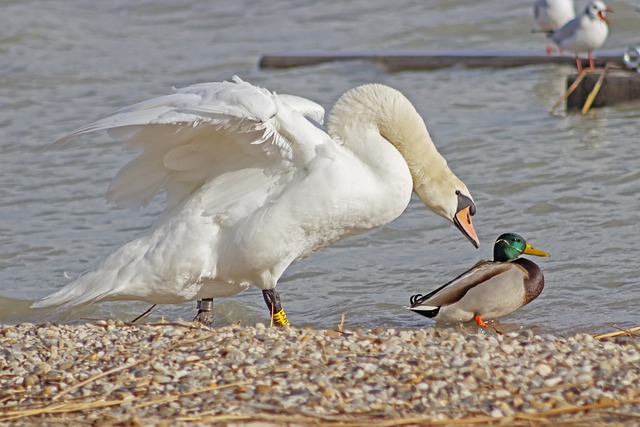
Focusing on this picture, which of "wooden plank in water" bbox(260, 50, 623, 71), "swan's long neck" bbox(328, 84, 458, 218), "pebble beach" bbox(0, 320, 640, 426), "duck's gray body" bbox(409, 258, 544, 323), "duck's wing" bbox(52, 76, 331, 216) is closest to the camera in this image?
"pebble beach" bbox(0, 320, 640, 426)

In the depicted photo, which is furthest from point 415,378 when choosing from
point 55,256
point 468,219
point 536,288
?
point 55,256

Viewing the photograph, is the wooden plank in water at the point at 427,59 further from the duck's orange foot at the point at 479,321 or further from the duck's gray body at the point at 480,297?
the duck's orange foot at the point at 479,321

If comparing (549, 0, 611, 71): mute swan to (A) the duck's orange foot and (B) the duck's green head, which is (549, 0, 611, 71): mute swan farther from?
(A) the duck's orange foot

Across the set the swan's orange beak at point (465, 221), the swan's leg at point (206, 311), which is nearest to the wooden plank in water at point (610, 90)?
the swan's orange beak at point (465, 221)

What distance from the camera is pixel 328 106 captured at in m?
13.0

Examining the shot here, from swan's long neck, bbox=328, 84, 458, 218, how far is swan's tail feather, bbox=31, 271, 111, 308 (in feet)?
4.68

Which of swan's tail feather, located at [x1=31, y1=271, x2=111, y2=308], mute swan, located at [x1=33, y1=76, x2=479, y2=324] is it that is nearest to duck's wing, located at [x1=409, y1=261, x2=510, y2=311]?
mute swan, located at [x1=33, y1=76, x2=479, y2=324]

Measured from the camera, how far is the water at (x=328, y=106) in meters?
7.57

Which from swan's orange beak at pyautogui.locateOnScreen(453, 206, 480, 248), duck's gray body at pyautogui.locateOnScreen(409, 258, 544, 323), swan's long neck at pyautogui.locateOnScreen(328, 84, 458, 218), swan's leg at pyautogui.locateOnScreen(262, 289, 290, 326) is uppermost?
swan's long neck at pyautogui.locateOnScreen(328, 84, 458, 218)

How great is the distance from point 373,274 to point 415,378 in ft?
11.7

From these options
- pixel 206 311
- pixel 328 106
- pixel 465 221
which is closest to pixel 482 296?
pixel 465 221

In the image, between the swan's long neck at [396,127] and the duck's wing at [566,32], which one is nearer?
the swan's long neck at [396,127]

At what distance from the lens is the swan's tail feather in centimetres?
589

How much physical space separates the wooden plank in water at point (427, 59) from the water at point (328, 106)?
5.7 inches
